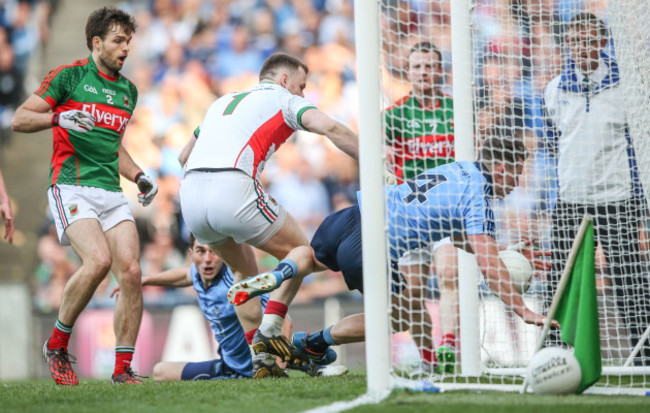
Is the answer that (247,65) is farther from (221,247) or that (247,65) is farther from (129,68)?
(221,247)

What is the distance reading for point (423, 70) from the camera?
5617mm

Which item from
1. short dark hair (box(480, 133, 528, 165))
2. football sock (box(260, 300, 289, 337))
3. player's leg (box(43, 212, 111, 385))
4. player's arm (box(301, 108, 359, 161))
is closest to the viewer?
player's arm (box(301, 108, 359, 161))

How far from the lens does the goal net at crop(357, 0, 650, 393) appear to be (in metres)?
4.85

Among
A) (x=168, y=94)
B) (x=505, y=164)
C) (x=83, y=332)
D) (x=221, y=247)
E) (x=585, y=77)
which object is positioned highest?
(x=168, y=94)

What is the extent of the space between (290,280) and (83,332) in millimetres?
5454

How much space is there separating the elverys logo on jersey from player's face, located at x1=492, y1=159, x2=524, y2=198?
96.1 inches

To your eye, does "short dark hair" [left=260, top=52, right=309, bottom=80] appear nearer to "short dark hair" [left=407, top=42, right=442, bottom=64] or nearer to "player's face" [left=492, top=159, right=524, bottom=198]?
"short dark hair" [left=407, top=42, right=442, bottom=64]

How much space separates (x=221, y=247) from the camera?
15.9ft

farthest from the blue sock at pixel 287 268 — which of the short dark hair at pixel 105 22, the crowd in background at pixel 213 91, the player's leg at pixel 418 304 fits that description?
the crowd in background at pixel 213 91

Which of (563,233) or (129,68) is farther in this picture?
(129,68)

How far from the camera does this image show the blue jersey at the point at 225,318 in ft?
19.7

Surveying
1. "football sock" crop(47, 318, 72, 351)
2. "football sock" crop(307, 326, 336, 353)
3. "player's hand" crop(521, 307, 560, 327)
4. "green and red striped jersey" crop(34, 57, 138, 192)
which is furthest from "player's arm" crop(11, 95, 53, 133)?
"player's hand" crop(521, 307, 560, 327)

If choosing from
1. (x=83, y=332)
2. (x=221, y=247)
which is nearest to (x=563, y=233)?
(x=221, y=247)

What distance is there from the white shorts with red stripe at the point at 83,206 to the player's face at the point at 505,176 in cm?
234
